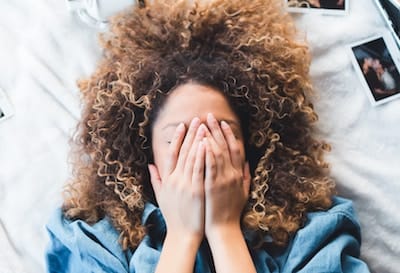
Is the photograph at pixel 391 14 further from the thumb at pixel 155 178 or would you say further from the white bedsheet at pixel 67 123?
the thumb at pixel 155 178

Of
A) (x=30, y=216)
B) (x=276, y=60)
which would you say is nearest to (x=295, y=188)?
(x=276, y=60)

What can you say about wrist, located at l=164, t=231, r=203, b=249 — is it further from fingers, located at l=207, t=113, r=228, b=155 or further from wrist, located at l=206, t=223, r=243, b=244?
fingers, located at l=207, t=113, r=228, b=155

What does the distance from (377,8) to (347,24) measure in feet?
0.22

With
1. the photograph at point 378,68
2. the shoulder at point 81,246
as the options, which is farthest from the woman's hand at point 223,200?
the photograph at point 378,68

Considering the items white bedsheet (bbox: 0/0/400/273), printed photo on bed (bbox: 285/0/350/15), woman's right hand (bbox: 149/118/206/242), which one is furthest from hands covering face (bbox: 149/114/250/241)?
printed photo on bed (bbox: 285/0/350/15)

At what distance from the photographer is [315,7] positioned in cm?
128

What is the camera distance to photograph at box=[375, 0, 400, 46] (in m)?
1.20

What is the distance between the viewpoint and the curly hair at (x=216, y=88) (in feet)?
3.62

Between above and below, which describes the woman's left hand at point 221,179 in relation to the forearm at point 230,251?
above

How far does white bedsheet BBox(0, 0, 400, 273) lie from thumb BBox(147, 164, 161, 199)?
7.9 inches

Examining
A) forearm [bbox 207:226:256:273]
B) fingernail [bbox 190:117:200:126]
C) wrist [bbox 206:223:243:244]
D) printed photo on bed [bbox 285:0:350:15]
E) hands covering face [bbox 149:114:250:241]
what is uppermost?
printed photo on bed [bbox 285:0:350:15]

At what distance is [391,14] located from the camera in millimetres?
1232

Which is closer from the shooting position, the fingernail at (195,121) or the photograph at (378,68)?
the fingernail at (195,121)

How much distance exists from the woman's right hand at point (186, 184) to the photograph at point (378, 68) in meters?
0.39
